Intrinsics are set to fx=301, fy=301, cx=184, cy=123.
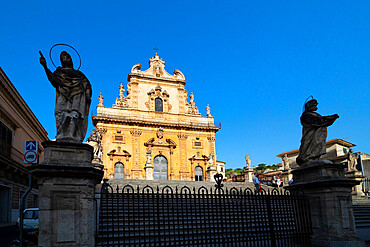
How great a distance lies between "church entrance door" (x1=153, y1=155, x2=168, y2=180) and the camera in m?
35.2

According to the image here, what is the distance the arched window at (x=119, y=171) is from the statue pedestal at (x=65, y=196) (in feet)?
91.2

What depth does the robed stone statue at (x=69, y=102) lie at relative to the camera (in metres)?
6.45

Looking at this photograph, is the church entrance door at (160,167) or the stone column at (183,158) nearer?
the church entrance door at (160,167)

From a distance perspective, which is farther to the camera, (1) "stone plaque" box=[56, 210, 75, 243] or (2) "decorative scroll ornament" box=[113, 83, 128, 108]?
(2) "decorative scroll ornament" box=[113, 83, 128, 108]

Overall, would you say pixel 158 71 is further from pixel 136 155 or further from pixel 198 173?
pixel 198 173

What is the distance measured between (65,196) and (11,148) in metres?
18.0

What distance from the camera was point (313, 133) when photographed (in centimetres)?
890

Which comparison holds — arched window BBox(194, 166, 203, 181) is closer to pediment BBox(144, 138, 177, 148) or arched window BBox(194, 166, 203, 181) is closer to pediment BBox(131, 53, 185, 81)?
pediment BBox(144, 138, 177, 148)

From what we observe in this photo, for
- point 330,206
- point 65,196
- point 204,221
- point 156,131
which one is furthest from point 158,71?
point 65,196

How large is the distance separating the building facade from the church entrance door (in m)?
13.7

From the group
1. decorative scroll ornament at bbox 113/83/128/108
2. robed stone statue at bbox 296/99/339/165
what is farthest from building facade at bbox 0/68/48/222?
robed stone statue at bbox 296/99/339/165

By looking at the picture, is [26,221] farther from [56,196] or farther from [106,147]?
[106,147]

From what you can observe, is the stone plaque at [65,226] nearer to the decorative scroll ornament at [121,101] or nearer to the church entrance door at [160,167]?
the church entrance door at [160,167]

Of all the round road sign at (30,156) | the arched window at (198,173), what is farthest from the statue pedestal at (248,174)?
the round road sign at (30,156)
